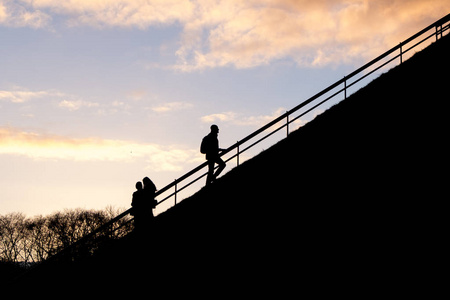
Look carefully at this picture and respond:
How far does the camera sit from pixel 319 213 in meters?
7.64

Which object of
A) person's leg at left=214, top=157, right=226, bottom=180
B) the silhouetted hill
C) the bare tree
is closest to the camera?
the silhouetted hill

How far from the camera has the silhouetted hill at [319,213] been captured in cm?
639

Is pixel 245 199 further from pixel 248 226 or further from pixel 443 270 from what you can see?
pixel 443 270

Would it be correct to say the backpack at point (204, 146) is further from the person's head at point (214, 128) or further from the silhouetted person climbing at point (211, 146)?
the person's head at point (214, 128)

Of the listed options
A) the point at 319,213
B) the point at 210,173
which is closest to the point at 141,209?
the point at 210,173

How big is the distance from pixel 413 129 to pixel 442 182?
2.05m

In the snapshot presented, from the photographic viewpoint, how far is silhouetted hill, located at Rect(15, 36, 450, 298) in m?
6.39

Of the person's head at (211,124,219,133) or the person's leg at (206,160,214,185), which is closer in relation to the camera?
the person's head at (211,124,219,133)

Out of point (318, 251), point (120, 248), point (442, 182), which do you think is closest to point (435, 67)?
point (442, 182)

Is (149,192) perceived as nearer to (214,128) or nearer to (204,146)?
(204,146)

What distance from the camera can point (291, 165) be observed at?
405 inches

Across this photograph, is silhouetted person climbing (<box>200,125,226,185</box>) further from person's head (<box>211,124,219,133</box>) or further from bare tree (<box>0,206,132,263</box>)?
bare tree (<box>0,206,132,263</box>)

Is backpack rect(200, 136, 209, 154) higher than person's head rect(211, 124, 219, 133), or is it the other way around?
person's head rect(211, 124, 219, 133)

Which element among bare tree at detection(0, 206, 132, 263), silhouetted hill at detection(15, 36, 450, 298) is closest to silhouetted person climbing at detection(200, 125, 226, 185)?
silhouetted hill at detection(15, 36, 450, 298)
